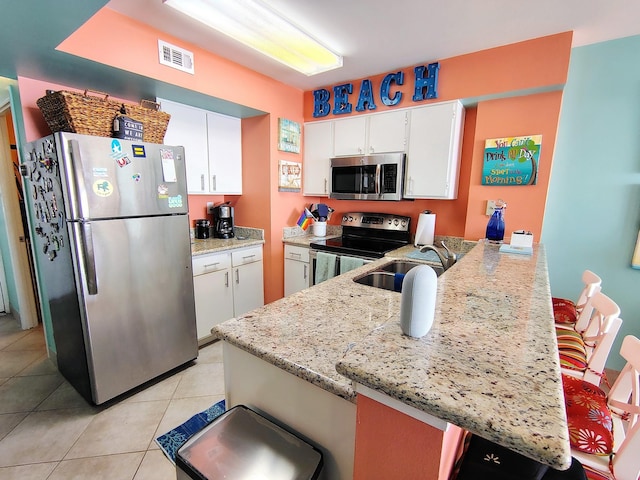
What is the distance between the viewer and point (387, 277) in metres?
1.95

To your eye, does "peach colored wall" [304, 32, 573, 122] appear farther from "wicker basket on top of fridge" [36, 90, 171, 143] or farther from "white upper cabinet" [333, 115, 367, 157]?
"wicker basket on top of fridge" [36, 90, 171, 143]

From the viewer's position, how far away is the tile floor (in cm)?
152

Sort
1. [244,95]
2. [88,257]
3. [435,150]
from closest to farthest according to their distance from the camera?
[88,257] → [435,150] → [244,95]

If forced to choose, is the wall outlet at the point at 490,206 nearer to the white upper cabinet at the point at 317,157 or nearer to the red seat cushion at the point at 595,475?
the white upper cabinet at the point at 317,157

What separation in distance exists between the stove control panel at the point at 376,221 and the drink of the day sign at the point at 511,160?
821 millimetres

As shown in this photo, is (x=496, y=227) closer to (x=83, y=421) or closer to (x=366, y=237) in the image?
(x=366, y=237)

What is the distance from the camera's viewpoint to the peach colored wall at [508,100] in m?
2.00

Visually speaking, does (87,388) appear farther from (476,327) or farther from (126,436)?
(476,327)

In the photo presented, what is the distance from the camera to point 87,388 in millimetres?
1868

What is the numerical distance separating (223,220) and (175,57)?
146 centimetres

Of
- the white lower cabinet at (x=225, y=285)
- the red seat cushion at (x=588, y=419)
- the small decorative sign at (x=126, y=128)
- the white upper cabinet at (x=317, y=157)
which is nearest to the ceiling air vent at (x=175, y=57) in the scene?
the small decorative sign at (x=126, y=128)

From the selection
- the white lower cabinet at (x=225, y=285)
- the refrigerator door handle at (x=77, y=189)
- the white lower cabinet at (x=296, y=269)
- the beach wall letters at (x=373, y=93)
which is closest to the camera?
the refrigerator door handle at (x=77, y=189)

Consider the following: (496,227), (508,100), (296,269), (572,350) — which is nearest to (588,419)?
(572,350)

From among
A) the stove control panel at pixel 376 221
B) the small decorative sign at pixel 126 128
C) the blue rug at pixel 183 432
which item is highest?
the small decorative sign at pixel 126 128
